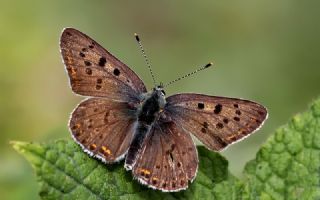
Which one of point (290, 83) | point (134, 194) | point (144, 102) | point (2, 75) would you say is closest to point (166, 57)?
point (290, 83)

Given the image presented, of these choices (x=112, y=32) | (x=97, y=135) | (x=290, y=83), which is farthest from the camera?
(x=112, y=32)

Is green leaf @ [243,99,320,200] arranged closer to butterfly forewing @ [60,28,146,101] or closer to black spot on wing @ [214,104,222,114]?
black spot on wing @ [214,104,222,114]

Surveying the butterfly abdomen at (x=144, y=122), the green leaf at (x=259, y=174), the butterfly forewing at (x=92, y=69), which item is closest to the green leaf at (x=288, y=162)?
the green leaf at (x=259, y=174)

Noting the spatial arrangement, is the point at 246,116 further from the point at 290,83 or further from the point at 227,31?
the point at 227,31

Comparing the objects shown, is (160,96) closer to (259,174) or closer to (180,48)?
(259,174)

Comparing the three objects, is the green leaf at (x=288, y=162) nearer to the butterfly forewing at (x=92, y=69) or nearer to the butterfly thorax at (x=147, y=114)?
the butterfly thorax at (x=147, y=114)

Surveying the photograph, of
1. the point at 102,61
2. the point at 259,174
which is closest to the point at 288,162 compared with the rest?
the point at 259,174
